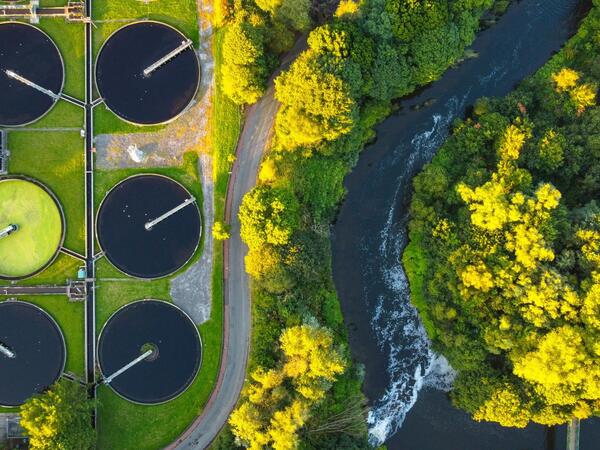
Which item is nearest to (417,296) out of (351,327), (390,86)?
(351,327)

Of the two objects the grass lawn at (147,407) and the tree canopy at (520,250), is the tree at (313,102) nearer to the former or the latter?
the tree canopy at (520,250)

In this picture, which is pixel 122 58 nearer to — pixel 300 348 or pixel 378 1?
pixel 378 1

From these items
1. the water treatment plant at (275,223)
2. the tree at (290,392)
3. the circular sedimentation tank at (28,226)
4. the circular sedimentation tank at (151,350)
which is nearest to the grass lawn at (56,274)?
the water treatment plant at (275,223)

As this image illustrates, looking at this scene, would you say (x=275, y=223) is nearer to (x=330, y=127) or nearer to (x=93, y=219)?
(x=330, y=127)

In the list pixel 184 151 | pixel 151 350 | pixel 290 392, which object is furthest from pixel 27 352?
pixel 290 392

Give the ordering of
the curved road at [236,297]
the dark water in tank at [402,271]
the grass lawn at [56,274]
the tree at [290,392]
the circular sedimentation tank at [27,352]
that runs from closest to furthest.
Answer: the tree at [290,392], the circular sedimentation tank at [27,352], the grass lawn at [56,274], the curved road at [236,297], the dark water in tank at [402,271]

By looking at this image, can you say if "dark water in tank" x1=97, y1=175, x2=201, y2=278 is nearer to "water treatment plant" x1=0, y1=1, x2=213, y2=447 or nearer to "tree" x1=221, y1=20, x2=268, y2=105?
"water treatment plant" x1=0, y1=1, x2=213, y2=447

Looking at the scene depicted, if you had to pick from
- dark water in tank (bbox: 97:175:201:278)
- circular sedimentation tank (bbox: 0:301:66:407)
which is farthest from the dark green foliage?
circular sedimentation tank (bbox: 0:301:66:407)
